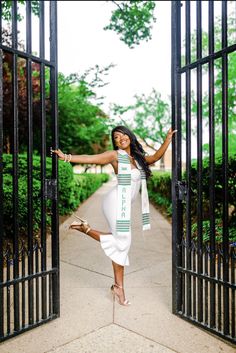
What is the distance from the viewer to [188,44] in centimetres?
335

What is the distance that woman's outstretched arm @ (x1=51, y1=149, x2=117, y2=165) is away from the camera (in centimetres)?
324

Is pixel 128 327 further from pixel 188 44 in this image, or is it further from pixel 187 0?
pixel 187 0

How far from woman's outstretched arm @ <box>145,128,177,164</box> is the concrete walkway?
1.57 metres

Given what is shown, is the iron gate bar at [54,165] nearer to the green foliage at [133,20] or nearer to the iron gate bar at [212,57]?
the iron gate bar at [212,57]

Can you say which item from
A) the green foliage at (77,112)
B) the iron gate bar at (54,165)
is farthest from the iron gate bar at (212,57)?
the green foliage at (77,112)

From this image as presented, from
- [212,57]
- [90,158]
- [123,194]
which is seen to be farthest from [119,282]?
[212,57]

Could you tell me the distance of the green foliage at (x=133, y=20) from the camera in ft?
23.8

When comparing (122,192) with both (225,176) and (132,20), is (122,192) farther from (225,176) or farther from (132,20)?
(132,20)

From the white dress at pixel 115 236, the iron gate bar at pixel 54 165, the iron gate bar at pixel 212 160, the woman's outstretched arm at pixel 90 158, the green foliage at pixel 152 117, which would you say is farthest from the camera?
the green foliage at pixel 152 117

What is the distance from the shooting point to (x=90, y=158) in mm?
3408

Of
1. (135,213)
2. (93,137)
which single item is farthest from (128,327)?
(93,137)

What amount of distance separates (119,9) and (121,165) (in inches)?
205

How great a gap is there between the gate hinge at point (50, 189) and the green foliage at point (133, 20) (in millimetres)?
5295

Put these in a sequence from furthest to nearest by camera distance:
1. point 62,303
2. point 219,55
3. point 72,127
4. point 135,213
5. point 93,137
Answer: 1. point 93,137
2. point 72,127
3. point 135,213
4. point 62,303
5. point 219,55
